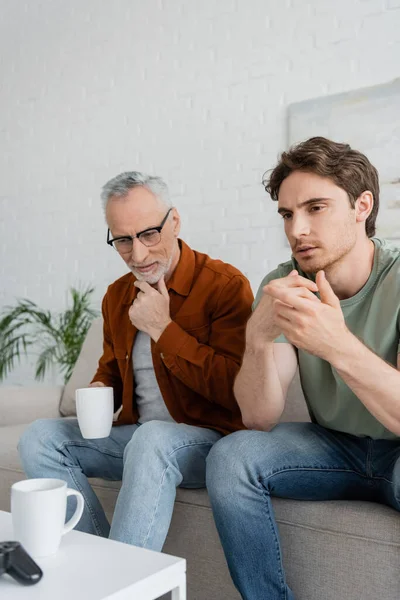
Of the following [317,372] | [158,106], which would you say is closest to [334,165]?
[317,372]

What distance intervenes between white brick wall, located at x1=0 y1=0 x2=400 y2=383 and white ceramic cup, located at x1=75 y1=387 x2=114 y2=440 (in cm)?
163

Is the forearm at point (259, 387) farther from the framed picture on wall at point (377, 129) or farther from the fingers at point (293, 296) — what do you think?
the framed picture on wall at point (377, 129)

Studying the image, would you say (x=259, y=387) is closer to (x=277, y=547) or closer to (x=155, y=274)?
(x=277, y=547)

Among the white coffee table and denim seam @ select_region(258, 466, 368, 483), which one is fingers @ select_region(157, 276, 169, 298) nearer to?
denim seam @ select_region(258, 466, 368, 483)

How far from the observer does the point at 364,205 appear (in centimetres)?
151

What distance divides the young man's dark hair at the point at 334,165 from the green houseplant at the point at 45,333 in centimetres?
210

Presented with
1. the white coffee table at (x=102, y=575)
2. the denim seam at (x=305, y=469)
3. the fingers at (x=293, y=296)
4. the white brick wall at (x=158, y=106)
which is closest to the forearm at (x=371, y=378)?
the fingers at (x=293, y=296)

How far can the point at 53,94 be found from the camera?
3.90 metres

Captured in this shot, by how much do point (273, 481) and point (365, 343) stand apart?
1.15ft

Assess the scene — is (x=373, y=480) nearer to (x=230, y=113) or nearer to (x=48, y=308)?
(x=230, y=113)

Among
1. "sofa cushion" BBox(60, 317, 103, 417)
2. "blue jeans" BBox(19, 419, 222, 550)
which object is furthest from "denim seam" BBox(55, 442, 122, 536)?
"sofa cushion" BBox(60, 317, 103, 417)

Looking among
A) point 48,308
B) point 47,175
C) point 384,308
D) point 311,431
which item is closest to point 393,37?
point 384,308

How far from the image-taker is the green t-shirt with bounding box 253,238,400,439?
139 cm

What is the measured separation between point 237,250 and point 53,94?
1637 mm
